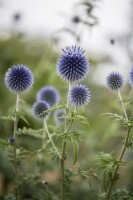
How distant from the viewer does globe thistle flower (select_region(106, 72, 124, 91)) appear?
2564 mm

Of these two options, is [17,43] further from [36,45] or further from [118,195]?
[118,195]

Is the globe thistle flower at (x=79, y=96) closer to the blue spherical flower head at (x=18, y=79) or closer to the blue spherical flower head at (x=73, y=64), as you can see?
the blue spherical flower head at (x=73, y=64)

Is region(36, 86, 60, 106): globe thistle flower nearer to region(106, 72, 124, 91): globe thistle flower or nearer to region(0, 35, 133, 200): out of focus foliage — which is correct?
region(0, 35, 133, 200): out of focus foliage

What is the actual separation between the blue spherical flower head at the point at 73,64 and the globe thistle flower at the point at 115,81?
8.4 inches

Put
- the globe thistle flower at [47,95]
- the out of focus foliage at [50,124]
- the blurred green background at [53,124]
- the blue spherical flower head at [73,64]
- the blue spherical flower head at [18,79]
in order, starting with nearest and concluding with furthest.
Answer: the blue spherical flower head at [73,64], the blue spherical flower head at [18,79], the globe thistle flower at [47,95], the out of focus foliage at [50,124], the blurred green background at [53,124]

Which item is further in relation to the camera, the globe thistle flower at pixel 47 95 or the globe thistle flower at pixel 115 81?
the globe thistle flower at pixel 47 95

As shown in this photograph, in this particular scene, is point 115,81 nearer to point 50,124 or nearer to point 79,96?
point 79,96

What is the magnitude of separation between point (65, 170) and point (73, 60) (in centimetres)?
75

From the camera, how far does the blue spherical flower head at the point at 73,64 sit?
247 cm

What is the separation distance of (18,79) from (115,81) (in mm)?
705

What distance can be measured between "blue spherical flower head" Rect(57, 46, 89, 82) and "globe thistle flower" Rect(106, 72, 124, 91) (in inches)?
8.4

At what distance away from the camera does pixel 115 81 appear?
2.59 meters

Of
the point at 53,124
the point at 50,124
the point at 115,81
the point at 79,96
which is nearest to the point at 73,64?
the point at 79,96

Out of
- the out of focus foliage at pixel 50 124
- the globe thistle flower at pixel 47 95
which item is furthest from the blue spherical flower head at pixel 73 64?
the globe thistle flower at pixel 47 95
